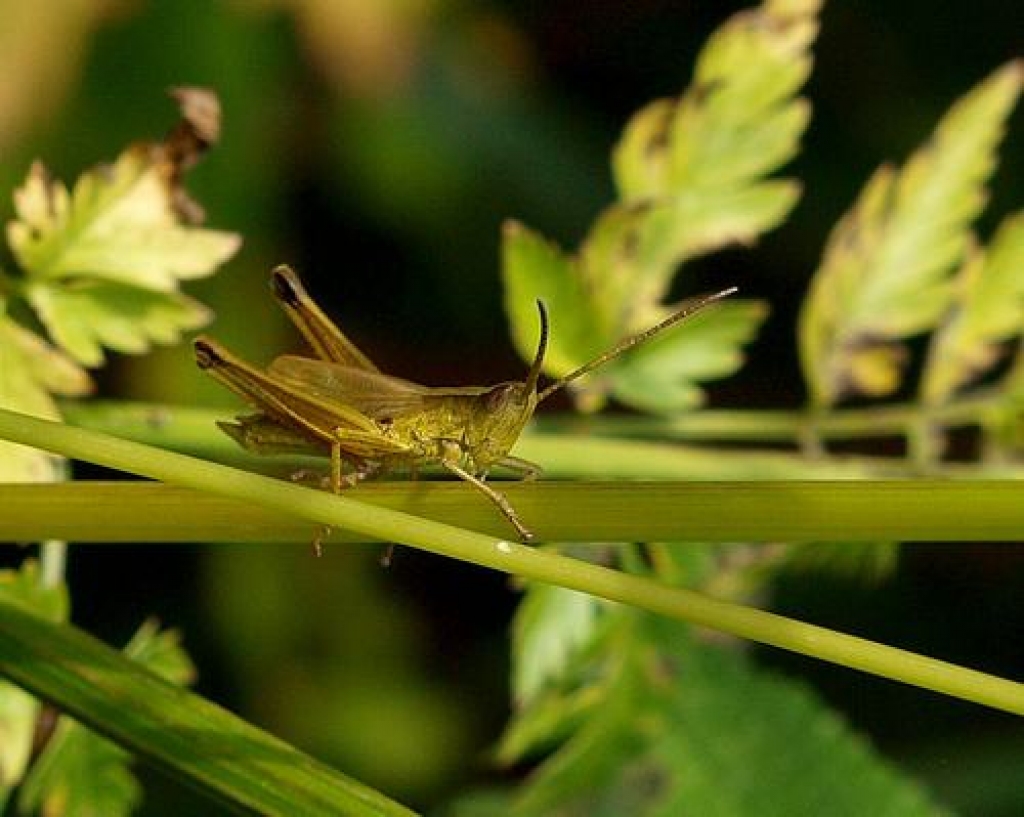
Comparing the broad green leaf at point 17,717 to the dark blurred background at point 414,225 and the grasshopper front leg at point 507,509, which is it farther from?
the dark blurred background at point 414,225

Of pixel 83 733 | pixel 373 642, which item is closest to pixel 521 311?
pixel 83 733

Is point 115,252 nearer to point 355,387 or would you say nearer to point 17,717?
point 355,387

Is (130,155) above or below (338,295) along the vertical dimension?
above

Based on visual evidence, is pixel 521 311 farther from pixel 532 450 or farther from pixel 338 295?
pixel 338 295

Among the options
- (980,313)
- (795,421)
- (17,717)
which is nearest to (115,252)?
(17,717)

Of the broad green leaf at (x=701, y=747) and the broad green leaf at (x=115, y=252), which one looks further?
the broad green leaf at (x=701, y=747)

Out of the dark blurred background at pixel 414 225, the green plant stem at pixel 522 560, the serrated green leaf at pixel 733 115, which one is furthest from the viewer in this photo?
the dark blurred background at pixel 414 225

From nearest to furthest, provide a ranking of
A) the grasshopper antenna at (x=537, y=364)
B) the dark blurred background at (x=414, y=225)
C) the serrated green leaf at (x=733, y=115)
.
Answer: the grasshopper antenna at (x=537, y=364)
the serrated green leaf at (x=733, y=115)
the dark blurred background at (x=414, y=225)

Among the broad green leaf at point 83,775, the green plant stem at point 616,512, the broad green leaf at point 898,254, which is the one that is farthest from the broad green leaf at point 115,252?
the broad green leaf at point 898,254
